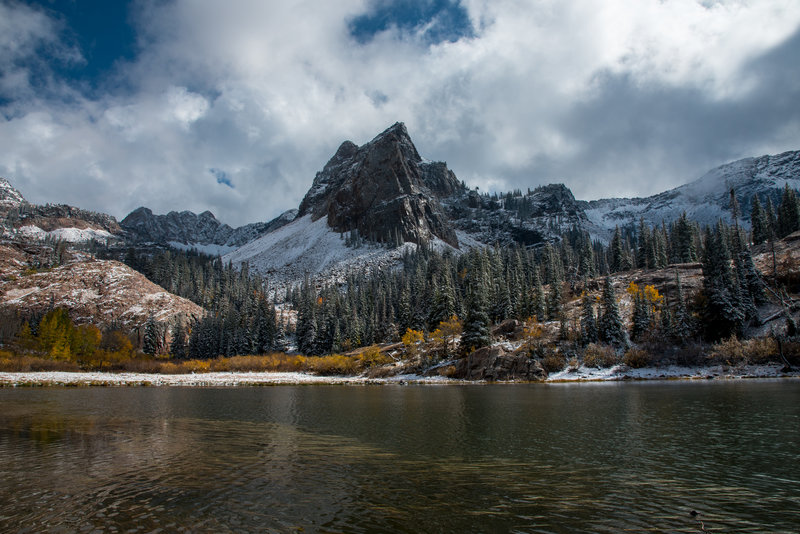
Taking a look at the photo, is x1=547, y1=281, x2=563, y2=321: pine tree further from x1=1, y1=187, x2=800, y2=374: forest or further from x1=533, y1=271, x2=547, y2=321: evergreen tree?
x1=533, y1=271, x2=547, y2=321: evergreen tree

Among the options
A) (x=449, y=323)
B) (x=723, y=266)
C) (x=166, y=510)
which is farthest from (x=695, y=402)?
(x=449, y=323)

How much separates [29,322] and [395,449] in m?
141

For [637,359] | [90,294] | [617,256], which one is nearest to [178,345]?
[90,294]

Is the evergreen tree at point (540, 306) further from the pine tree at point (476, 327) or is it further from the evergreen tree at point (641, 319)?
the evergreen tree at point (641, 319)

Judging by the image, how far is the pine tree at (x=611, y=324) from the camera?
243 ft

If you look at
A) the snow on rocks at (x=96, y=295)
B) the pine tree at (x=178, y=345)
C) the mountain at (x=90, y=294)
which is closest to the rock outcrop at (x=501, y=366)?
the pine tree at (x=178, y=345)

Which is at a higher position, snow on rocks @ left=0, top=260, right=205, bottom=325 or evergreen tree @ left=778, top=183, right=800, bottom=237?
evergreen tree @ left=778, top=183, right=800, bottom=237

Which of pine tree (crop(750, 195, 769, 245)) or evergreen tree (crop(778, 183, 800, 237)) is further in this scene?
pine tree (crop(750, 195, 769, 245))

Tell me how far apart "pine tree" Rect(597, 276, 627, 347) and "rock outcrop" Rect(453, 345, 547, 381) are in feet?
48.5

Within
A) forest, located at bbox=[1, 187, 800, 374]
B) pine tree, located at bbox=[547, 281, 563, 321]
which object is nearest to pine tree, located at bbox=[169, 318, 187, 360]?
forest, located at bbox=[1, 187, 800, 374]

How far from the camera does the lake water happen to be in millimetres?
11568

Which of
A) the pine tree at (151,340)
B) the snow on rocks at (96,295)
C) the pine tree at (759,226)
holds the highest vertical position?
the pine tree at (759,226)

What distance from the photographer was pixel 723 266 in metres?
71.0

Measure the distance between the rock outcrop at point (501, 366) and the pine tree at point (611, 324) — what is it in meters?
14.8
